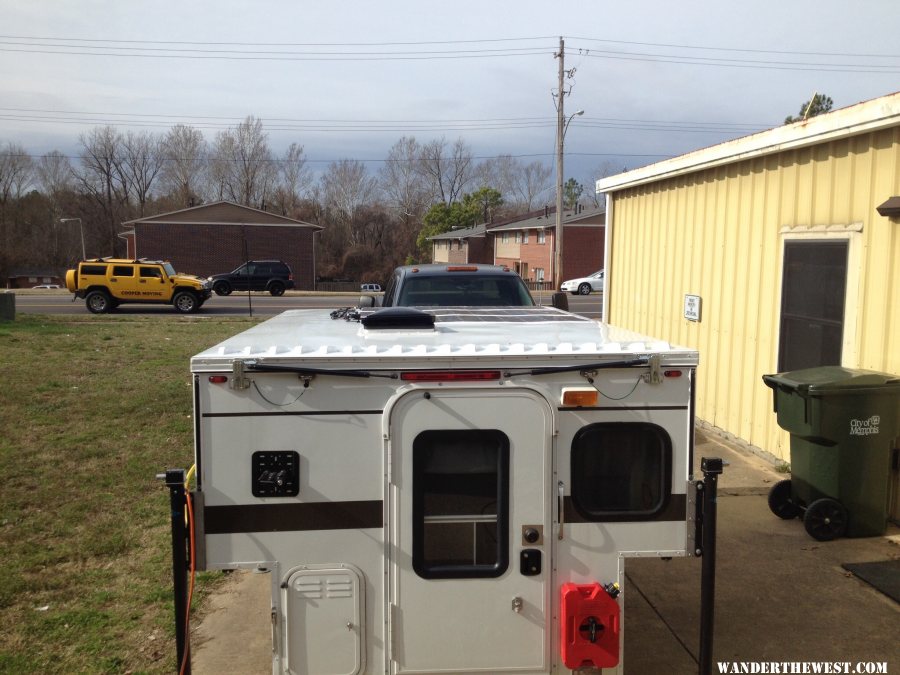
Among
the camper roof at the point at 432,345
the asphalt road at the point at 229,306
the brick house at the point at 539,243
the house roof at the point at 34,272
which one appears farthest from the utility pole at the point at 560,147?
the house roof at the point at 34,272

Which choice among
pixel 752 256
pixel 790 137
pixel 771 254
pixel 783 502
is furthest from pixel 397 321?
pixel 752 256

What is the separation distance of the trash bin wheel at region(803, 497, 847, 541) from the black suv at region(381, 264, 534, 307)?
11.1 feet

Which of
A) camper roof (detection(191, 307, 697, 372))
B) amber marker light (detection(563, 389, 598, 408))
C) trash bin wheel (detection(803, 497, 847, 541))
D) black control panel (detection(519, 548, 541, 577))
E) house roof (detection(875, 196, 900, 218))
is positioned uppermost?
house roof (detection(875, 196, 900, 218))

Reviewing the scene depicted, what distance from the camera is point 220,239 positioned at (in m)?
56.1

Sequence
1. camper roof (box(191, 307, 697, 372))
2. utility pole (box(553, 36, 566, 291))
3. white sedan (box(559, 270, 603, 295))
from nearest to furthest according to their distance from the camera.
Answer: camper roof (box(191, 307, 697, 372))
utility pole (box(553, 36, 566, 291))
white sedan (box(559, 270, 603, 295))

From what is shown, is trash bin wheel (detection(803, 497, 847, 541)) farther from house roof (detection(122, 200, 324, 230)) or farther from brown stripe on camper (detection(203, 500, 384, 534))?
house roof (detection(122, 200, 324, 230))

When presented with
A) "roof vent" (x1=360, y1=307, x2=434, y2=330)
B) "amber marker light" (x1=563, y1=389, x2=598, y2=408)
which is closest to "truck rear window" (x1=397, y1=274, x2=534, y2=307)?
"roof vent" (x1=360, y1=307, x2=434, y2=330)

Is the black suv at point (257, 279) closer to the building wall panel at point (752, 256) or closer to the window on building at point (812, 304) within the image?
the building wall panel at point (752, 256)

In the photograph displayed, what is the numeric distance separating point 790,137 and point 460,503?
19.3 ft

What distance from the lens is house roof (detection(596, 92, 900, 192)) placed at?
638cm

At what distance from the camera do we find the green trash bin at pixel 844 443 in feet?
19.9

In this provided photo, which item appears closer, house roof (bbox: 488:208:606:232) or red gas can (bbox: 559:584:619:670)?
red gas can (bbox: 559:584:619:670)

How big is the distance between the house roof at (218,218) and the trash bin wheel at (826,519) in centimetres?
5234

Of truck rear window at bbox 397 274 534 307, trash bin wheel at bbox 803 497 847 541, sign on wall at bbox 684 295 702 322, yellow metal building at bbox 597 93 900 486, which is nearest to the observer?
trash bin wheel at bbox 803 497 847 541
